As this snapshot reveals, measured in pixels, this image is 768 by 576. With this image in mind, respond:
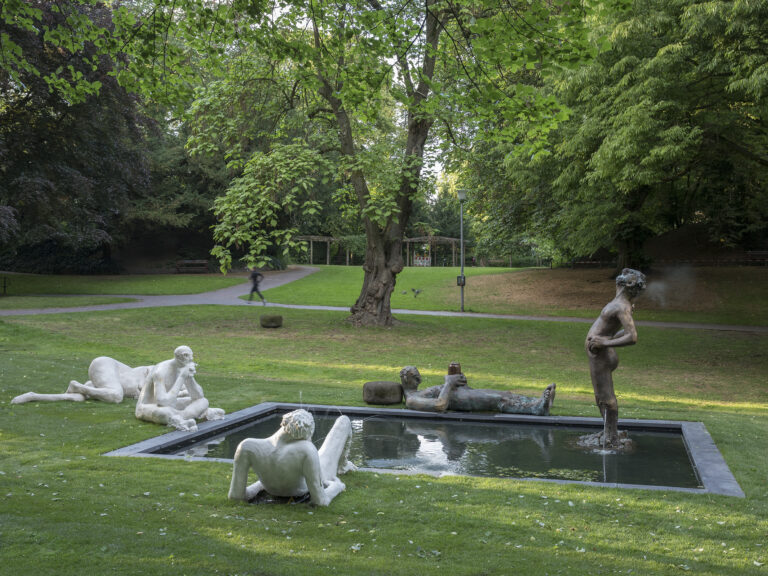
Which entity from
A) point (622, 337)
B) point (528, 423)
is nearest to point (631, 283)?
point (622, 337)

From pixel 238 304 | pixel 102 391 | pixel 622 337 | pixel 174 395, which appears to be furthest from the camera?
pixel 238 304

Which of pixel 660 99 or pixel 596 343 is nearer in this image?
pixel 596 343

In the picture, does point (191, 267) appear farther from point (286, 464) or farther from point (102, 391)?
point (286, 464)

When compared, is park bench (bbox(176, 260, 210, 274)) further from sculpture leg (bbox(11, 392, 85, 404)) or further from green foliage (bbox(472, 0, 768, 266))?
sculpture leg (bbox(11, 392, 85, 404))

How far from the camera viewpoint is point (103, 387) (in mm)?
11250

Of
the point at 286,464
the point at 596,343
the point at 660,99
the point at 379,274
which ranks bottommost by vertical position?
the point at 286,464

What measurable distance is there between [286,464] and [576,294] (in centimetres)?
3040

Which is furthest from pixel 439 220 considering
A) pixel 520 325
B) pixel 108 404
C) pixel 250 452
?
pixel 250 452

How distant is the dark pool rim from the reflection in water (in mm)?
105

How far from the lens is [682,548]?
5.31 meters

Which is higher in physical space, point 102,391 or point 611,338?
point 611,338

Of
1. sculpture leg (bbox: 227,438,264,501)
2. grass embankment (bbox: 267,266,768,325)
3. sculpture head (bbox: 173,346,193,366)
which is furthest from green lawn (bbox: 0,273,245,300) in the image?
sculpture leg (bbox: 227,438,264,501)

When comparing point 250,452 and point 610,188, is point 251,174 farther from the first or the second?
point 250,452

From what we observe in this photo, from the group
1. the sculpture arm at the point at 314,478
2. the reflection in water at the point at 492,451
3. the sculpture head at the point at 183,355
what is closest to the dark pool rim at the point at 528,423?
the reflection in water at the point at 492,451
